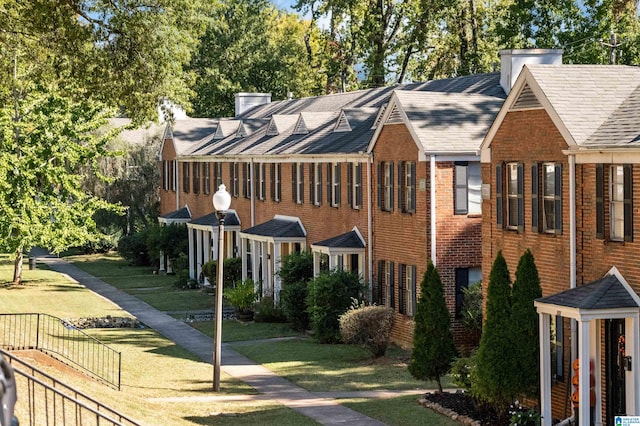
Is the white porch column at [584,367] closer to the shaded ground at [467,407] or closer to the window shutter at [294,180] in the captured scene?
the shaded ground at [467,407]

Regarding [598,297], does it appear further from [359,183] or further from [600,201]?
[359,183]

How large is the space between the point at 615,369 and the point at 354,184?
1795cm

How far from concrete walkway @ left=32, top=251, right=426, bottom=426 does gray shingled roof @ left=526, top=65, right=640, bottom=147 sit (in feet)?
23.3

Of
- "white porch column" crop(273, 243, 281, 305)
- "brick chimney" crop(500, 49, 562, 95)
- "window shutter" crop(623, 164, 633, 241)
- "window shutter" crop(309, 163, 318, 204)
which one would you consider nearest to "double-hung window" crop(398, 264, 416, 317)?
"brick chimney" crop(500, 49, 562, 95)

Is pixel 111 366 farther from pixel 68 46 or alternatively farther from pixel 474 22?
pixel 474 22

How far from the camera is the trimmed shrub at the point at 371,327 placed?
31062mm

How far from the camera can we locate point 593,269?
2144 cm

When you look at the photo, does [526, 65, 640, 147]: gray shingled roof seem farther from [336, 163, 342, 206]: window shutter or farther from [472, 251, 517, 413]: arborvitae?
[336, 163, 342, 206]: window shutter

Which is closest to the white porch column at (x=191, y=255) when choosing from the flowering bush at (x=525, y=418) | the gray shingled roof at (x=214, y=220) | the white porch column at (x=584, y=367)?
the gray shingled roof at (x=214, y=220)

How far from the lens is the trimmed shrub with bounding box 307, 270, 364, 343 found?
3441 centimetres

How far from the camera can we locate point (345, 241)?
3688cm

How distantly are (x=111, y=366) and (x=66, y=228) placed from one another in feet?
55.1

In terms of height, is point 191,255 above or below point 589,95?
below

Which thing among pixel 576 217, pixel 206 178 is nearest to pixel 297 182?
pixel 206 178
